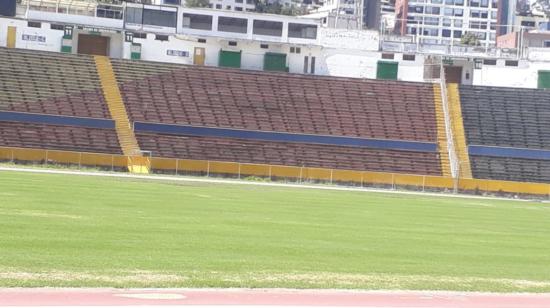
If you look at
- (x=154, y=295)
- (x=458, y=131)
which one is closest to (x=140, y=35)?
(x=458, y=131)

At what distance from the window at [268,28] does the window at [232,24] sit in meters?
1.12

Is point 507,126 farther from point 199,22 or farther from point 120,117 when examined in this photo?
point 199,22

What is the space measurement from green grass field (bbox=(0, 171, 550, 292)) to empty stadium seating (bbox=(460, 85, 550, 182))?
112ft

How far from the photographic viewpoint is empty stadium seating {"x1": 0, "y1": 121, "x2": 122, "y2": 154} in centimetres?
6438

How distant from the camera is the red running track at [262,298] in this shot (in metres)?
14.0

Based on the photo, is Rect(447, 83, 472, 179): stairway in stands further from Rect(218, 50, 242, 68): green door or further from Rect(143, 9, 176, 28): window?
Rect(143, 9, 176, 28): window

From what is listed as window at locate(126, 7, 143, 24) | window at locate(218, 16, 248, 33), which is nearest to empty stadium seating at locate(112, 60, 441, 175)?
window at locate(126, 7, 143, 24)

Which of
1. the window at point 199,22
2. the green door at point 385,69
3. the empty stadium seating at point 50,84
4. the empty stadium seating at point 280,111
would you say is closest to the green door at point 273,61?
the empty stadium seating at point 280,111

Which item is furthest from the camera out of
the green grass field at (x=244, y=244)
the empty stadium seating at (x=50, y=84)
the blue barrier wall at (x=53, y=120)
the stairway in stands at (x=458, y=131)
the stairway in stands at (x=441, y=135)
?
the stairway in stands at (x=458, y=131)

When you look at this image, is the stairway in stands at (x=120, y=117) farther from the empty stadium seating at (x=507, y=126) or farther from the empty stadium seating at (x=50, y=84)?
the empty stadium seating at (x=507, y=126)

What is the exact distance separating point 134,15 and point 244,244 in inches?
2678

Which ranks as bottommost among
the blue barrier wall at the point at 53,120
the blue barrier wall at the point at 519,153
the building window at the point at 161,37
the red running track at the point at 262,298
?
the blue barrier wall at the point at 519,153

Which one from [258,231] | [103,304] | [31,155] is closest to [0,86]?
[31,155]

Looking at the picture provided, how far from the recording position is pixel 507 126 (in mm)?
77062
